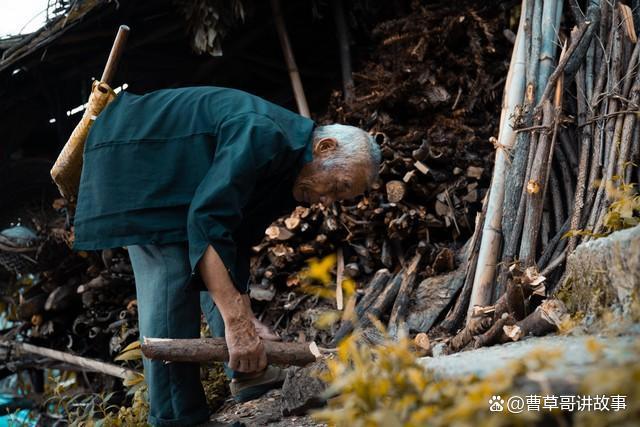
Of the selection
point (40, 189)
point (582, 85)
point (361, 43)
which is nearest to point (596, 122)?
point (582, 85)

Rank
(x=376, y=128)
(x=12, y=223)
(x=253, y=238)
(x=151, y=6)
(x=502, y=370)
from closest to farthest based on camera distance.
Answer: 1. (x=502, y=370)
2. (x=253, y=238)
3. (x=376, y=128)
4. (x=151, y=6)
5. (x=12, y=223)

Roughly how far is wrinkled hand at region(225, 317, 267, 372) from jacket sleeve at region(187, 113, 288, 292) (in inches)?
6.7

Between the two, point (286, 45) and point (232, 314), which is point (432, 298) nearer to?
point (232, 314)

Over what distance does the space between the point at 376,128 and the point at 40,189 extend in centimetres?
325

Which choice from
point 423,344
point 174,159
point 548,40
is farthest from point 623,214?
point 174,159

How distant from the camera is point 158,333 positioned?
9.38 ft

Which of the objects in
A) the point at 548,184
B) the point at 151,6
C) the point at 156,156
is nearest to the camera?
the point at 156,156

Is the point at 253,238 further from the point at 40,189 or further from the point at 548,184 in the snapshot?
the point at 40,189

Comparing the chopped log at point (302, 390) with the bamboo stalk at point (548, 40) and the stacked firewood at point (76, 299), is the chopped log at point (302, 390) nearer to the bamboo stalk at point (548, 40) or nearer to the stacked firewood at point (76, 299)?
the bamboo stalk at point (548, 40)

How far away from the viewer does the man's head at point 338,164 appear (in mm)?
2865

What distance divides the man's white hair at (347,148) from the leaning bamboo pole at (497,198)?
700 mm

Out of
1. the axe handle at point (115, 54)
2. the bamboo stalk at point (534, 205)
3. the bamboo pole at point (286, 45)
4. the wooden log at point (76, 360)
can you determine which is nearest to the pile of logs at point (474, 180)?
the bamboo stalk at point (534, 205)

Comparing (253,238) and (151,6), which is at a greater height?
(151,6)

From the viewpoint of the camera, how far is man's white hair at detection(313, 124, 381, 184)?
2.86 metres
